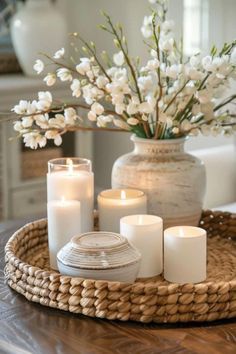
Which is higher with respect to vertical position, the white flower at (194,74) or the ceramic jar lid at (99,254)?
the white flower at (194,74)

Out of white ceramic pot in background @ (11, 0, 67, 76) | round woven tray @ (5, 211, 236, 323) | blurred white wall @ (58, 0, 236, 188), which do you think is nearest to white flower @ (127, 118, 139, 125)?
round woven tray @ (5, 211, 236, 323)

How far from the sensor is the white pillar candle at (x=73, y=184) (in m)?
1.54

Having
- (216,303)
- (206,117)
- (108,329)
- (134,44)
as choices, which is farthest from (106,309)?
(134,44)

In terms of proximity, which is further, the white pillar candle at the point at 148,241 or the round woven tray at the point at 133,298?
the white pillar candle at the point at 148,241

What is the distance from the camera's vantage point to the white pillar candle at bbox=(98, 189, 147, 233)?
1.53 meters

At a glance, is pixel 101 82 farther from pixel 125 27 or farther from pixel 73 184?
pixel 125 27

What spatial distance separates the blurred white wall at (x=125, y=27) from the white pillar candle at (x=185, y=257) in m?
1.75

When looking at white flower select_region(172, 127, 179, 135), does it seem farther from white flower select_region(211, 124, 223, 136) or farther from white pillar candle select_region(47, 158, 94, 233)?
white pillar candle select_region(47, 158, 94, 233)

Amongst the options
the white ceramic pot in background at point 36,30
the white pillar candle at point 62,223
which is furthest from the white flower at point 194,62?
the white ceramic pot in background at point 36,30

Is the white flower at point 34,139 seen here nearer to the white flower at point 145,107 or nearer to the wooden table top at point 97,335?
the white flower at point 145,107

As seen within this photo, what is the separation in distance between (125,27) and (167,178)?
80.5 inches

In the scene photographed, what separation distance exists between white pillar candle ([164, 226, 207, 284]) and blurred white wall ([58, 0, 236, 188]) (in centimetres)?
175

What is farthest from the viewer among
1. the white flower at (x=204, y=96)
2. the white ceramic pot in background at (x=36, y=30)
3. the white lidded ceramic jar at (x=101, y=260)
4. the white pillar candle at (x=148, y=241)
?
A: the white ceramic pot in background at (x=36, y=30)

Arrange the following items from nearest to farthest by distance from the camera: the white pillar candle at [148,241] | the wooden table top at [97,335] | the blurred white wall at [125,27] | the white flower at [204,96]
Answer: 1. the wooden table top at [97,335]
2. the white pillar candle at [148,241]
3. the white flower at [204,96]
4. the blurred white wall at [125,27]
